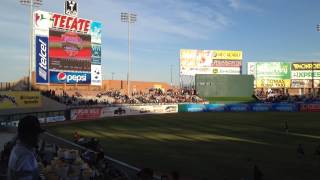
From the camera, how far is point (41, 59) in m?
53.0

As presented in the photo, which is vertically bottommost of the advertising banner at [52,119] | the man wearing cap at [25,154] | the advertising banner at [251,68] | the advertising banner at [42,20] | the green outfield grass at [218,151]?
the green outfield grass at [218,151]

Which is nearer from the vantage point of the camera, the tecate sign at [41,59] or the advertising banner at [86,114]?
the advertising banner at [86,114]

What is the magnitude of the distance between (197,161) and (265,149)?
19.3ft

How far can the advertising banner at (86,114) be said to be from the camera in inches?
1926

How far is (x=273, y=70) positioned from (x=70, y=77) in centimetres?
5011

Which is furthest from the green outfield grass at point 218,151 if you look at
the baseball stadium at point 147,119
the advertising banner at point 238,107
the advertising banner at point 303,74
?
the advertising banner at point 303,74

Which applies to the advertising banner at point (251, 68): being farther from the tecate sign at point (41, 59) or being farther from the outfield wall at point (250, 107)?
the tecate sign at point (41, 59)

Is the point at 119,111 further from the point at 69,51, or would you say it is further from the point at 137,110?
the point at 69,51

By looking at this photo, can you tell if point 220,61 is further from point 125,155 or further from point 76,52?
point 125,155

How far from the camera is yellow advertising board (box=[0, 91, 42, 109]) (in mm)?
39375

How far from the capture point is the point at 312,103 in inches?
2717

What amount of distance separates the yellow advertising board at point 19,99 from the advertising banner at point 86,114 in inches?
220

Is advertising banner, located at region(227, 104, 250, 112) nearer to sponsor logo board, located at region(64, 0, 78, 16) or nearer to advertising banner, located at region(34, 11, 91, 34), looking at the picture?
advertising banner, located at region(34, 11, 91, 34)

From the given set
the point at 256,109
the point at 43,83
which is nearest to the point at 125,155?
the point at 43,83
